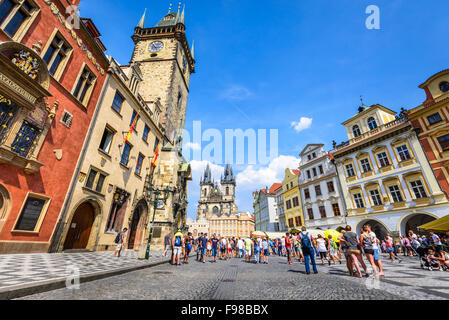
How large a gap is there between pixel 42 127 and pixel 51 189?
3.06 metres

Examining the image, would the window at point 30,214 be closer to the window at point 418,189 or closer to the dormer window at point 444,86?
the window at point 418,189

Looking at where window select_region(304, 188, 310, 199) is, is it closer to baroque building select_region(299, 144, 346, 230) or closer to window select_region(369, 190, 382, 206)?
baroque building select_region(299, 144, 346, 230)

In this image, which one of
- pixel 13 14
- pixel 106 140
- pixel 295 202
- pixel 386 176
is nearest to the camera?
pixel 13 14

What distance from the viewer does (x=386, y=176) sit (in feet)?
63.1

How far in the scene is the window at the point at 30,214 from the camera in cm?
824

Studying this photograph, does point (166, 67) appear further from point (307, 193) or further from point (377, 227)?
point (377, 227)

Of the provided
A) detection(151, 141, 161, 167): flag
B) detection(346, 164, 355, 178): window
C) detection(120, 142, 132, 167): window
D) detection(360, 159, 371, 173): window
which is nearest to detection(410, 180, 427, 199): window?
detection(360, 159, 371, 173): window

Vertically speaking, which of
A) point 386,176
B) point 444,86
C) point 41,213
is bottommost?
point 41,213

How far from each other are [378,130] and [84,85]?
2759cm

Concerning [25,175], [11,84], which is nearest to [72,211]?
[25,175]

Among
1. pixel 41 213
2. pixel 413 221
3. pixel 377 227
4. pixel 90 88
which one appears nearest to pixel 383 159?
pixel 413 221

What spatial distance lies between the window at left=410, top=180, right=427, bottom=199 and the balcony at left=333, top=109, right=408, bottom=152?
5.83 metres

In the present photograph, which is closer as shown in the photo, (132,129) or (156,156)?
(132,129)
